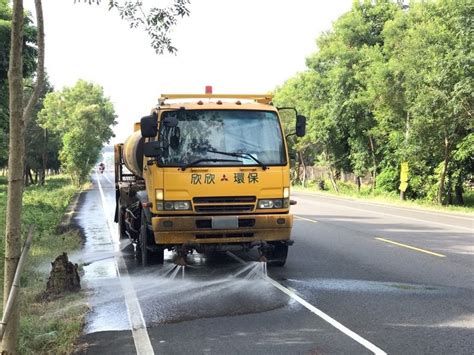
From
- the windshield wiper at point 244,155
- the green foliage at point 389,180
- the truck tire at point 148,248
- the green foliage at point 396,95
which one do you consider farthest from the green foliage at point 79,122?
the windshield wiper at point 244,155

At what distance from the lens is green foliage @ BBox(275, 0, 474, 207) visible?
23109 millimetres

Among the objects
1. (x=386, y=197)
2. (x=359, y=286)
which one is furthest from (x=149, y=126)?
(x=386, y=197)

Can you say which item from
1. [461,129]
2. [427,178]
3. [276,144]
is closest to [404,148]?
[461,129]

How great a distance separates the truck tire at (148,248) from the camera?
362 inches

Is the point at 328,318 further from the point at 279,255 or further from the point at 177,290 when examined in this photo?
the point at 279,255

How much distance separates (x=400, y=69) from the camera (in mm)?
27234

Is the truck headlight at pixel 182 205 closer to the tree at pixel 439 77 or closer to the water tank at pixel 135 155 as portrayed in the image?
the water tank at pixel 135 155

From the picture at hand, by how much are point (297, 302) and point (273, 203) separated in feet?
6.16

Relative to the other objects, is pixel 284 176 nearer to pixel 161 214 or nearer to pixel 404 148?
pixel 161 214

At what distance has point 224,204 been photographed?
822cm

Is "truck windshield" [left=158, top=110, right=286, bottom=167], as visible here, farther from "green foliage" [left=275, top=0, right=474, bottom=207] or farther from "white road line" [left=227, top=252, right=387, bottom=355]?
"green foliage" [left=275, top=0, right=474, bottom=207]

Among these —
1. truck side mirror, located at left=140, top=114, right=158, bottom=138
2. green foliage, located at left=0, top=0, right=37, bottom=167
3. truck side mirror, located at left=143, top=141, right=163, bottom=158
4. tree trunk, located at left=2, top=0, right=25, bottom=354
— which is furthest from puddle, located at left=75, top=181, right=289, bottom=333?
green foliage, located at left=0, top=0, right=37, bottom=167

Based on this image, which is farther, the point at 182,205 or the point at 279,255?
the point at 279,255

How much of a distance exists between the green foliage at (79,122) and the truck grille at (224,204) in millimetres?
37600
